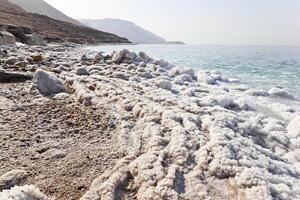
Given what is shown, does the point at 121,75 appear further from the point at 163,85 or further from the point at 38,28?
the point at 38,28

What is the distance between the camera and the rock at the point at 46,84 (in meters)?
7.11

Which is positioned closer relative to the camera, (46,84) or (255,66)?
(46,84)

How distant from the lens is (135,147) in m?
4.24

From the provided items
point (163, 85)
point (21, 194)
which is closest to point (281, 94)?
point (163, 85)

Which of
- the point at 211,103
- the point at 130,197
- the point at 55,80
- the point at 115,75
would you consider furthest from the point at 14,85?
the point at 130,197

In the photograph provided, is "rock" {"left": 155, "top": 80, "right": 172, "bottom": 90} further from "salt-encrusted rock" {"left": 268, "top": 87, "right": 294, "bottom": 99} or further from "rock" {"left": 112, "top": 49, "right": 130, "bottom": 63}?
"rock" {"left": 112, "top": 49, "right": 130, "bottom": 63}

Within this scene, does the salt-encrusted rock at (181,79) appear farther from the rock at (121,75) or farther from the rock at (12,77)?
the rock at (12,77)

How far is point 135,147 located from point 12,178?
1464mm

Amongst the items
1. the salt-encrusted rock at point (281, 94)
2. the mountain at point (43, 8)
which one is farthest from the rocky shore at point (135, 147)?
the mountain at point (43, 8)

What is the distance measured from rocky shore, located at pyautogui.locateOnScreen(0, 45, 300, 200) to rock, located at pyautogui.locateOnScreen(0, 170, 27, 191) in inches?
0.4

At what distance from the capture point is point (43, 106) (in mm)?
6184

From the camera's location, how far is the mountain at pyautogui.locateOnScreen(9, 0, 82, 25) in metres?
148

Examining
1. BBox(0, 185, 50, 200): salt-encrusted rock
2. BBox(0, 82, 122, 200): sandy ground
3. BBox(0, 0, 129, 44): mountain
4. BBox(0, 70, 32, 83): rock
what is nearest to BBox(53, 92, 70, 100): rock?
BBox(0, 82, 122, 200): sandy ground

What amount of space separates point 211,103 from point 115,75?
12.2 ft
